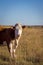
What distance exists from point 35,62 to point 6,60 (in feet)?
3.86

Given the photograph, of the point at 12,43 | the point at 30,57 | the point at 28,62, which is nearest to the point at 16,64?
the point at 28,62

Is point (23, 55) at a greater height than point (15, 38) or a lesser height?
lesser

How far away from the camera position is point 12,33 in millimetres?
10508

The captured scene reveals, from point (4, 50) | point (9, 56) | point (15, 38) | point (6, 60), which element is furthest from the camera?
point (4, 50)

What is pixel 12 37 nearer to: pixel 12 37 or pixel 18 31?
pixel 12 37

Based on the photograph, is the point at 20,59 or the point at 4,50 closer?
the point at 20,59

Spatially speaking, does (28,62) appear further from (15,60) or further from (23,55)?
(23,55)

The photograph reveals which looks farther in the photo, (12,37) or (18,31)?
(12,37)

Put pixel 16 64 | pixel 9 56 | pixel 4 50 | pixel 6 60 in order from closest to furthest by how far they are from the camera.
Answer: pixel 16 64 < pixel 6 60 < pixel 9 56 < pixel 4 50

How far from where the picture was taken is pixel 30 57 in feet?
30.9

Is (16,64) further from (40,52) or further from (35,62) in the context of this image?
(40,52)

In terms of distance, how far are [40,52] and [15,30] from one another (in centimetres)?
158

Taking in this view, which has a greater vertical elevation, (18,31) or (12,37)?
(18,31)

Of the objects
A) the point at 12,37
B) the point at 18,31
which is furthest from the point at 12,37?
the point at 18,31
